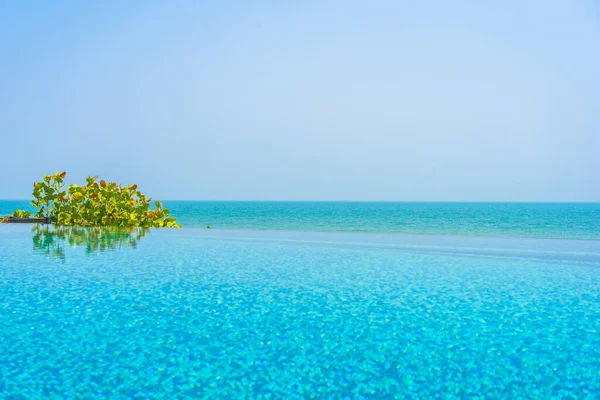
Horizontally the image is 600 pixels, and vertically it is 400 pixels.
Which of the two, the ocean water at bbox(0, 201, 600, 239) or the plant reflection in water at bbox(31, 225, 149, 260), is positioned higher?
the plant reflection in water at bbox(31, 225, 149, 260)

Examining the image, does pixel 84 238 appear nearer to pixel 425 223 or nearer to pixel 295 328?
pixel 295 328

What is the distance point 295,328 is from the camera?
300 inches

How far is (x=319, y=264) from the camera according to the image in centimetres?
1405

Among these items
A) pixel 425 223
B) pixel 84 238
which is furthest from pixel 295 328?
pixel 425 223

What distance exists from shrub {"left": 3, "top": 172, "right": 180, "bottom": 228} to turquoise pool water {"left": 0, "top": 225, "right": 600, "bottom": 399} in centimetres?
1012

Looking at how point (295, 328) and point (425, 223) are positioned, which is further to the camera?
point (425, 223)

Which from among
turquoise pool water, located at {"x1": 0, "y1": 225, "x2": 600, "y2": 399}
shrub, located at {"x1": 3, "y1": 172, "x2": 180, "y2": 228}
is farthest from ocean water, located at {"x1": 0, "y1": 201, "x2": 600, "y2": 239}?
turquoise pool water, located at {"x1": 0, "y1": 225, "x2": 600, "y2": 399}

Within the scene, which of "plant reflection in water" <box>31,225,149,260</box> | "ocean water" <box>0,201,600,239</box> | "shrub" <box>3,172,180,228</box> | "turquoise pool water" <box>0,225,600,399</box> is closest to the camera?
"turquoise pool water" <box>0,225,600,399</box>

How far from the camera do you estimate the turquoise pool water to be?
18.2ft

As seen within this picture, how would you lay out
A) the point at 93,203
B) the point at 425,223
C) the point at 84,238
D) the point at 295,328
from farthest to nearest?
the point at 425,223, the point at 93,203, the point at 84,238, the point at 295,328

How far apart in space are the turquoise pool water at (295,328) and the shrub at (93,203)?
1012 cm

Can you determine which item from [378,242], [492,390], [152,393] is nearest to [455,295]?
[492,390]

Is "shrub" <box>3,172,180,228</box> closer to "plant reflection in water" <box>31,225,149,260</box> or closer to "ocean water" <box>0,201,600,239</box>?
"plant reflection in water" <box>31,225,149,260</box>

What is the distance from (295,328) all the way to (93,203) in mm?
20272
